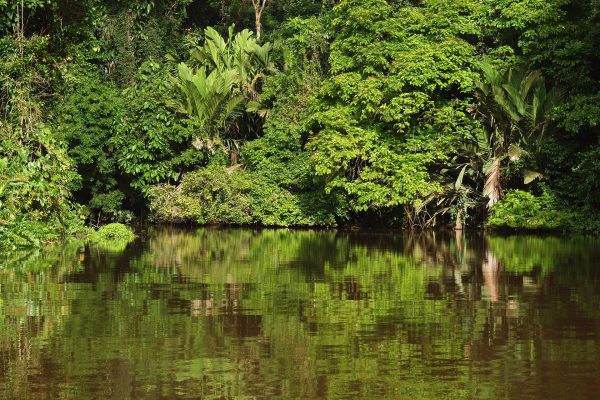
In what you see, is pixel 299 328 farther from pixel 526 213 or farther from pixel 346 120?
pixel 346 120

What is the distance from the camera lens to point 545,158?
1040 inches

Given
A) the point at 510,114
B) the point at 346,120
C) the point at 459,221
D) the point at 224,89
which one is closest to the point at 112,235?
the point at 346,120

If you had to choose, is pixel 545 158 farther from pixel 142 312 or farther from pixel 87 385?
pixel 87 385

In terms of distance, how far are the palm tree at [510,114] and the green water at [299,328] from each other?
345 inches

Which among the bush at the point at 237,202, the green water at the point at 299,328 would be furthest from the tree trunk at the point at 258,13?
the green water at the point at 299,328

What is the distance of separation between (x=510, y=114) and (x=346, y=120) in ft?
14.5

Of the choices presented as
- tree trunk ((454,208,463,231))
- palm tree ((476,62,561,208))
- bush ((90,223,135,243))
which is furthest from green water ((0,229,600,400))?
tree trunk ((454,208,463,231))

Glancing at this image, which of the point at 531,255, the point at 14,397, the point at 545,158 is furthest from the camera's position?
the point at 545,158

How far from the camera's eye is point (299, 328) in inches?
376

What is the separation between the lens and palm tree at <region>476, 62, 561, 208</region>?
84.7 ft

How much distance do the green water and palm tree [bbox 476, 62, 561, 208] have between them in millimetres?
8768

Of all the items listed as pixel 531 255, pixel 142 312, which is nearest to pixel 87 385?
pixel 142 312

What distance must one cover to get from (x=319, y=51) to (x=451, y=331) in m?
21.5

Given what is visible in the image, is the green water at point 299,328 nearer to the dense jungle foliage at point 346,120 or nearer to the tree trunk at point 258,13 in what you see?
the dense jungle foliage at point 346,120
